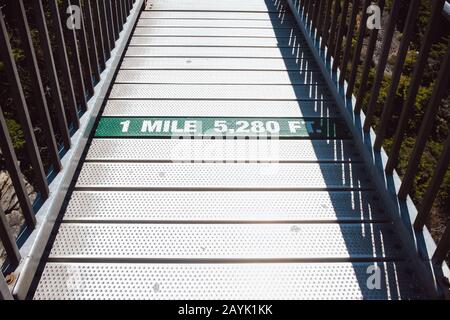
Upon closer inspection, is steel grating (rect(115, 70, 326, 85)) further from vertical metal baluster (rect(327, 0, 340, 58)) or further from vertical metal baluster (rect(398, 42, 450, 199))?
vertical metal baluster (rect(398, 42, 450, 199))

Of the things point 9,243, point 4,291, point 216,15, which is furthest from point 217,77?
point 4,291

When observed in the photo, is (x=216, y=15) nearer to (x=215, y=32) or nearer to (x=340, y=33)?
(x=215, y=32)

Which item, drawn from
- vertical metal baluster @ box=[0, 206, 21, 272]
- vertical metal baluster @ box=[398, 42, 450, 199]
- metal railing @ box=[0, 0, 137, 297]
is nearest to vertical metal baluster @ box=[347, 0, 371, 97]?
vertical metal baluster @ box=[398, 42, 450, 199]

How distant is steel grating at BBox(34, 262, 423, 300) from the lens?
5.98 feet

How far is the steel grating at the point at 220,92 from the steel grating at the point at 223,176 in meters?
0.80

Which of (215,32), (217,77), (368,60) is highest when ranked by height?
(368,60)

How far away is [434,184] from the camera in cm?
175

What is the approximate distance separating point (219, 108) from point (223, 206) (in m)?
0.99

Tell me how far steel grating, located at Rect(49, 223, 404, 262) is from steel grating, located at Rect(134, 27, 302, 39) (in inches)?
97.6

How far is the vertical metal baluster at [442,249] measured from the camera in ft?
5.51

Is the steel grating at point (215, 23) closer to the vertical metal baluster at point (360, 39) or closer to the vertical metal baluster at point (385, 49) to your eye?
the vertical metal baluster at point (360, 39)

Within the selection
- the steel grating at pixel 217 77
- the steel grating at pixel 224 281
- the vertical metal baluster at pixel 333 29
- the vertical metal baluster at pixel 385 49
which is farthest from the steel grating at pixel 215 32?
the steel grating at pixel 224 281
